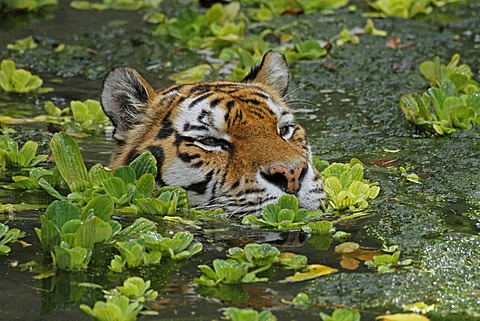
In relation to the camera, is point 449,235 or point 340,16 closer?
point 449,235

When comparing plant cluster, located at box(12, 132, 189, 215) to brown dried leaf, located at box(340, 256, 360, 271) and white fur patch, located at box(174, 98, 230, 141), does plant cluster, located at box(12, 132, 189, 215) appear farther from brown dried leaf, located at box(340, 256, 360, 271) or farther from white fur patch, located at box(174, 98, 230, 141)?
brown dried leaf, located at box(340, 256, 360, 271)

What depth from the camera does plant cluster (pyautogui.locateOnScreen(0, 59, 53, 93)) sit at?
30.2ft

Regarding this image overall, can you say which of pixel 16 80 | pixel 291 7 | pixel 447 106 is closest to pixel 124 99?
pixel 447 106

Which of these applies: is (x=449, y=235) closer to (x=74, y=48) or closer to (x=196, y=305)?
(x=196, y=305)

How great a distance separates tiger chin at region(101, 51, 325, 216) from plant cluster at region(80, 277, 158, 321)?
50.6 inches

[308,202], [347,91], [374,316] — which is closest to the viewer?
[374,316]

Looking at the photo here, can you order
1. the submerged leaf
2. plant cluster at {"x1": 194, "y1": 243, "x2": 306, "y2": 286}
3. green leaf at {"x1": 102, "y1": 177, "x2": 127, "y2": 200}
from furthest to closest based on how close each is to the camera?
green leaf at {"x1": 102, "y1": 177, "x2": 127, "y2": 200} < the submerged leaf < plant cluster at {"x1": 194, "y1": 243, "x2": 306, "y2": 286}

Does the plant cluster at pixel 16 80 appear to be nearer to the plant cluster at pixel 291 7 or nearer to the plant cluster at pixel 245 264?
the plant cluster at pixel 291 7

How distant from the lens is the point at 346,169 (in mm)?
6367

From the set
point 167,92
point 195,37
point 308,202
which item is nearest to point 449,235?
point 308,202

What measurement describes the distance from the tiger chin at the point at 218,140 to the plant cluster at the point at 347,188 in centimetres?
14

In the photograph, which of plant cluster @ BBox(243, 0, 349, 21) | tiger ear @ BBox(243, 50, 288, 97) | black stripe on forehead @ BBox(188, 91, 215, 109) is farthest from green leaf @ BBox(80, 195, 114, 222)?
plant cluster @ BBox(243, 0, 349, 21)

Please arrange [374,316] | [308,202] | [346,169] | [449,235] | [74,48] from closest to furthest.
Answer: [374,316] < [449,235] < [308,202] < [346,169] < [74,48]

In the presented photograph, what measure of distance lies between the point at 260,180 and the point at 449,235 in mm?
1104
